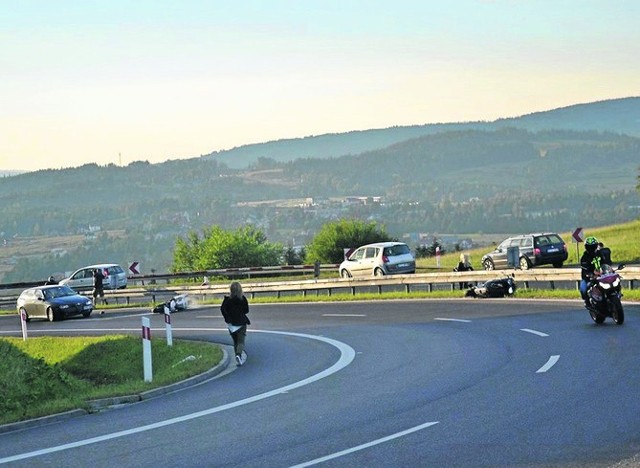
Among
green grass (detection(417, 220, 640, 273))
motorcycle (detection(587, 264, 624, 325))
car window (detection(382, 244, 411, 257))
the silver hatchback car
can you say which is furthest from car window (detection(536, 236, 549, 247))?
motorcycle (detection(587, 264, 624, 325))

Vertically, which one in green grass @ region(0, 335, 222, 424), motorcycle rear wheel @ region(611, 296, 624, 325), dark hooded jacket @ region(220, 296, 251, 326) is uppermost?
dark hooded jacket @ region(220, 296, 251, 326)

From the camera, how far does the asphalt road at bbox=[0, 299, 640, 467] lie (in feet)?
37.2

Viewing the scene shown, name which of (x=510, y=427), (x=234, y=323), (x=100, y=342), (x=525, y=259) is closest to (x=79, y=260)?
(x=525, y=259)

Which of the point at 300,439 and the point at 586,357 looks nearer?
the point at 300,439

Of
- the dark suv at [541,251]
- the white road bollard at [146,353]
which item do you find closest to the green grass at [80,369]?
the white road bollard at [146,353]

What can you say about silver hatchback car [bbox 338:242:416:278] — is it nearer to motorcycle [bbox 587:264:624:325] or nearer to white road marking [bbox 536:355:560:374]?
motorcycle [bbox 587:264:624:325]

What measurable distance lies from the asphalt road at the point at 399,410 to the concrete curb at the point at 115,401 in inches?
7.7

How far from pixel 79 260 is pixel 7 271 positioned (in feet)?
42.2

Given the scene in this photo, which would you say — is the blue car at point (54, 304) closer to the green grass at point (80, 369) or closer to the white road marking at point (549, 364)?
the green grass at point (80, 369)

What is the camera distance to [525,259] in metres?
51.1

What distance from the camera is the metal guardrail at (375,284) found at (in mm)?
35844

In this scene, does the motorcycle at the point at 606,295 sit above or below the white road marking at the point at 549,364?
above

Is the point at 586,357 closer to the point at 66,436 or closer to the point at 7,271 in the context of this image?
the point at 66,436

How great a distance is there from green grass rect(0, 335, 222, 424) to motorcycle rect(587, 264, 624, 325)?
723 centimetres
